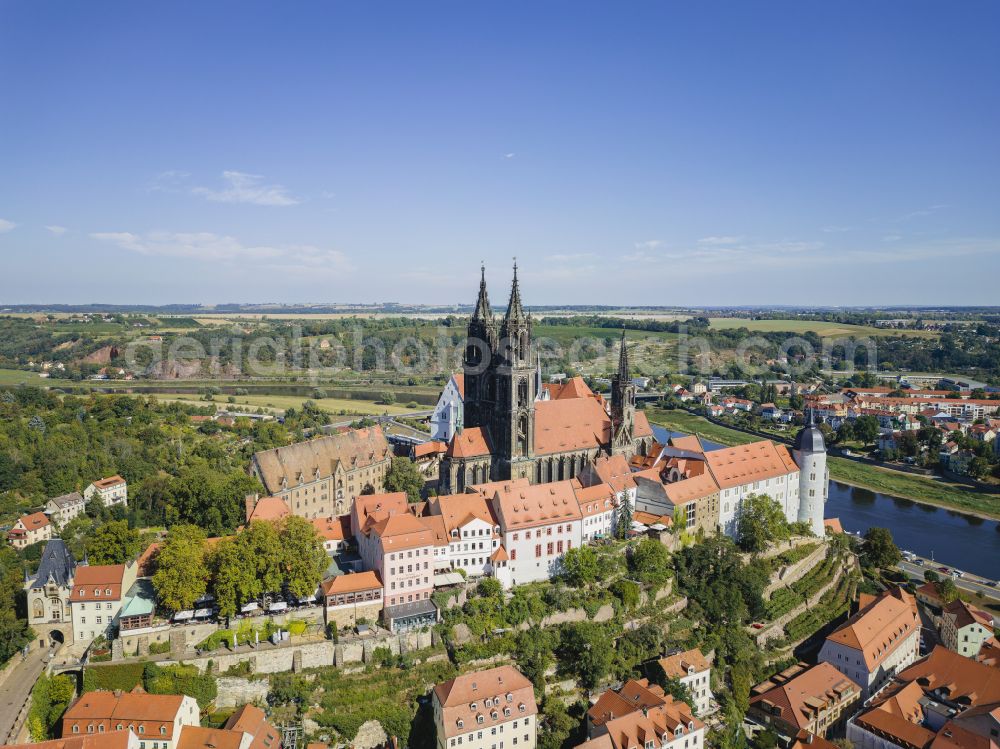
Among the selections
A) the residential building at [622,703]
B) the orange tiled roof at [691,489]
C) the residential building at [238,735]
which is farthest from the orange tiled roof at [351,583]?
the orange tiled roof at [691,489]

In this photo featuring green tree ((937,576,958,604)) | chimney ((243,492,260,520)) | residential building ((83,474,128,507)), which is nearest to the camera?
chimney ((243,492,260,520))

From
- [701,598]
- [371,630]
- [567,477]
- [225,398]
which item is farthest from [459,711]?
[225,398]

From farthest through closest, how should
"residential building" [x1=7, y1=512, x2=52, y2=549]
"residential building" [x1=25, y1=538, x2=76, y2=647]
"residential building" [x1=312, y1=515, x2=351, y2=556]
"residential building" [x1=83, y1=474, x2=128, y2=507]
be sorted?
1. "residential building" [x1=83, y1=474, x2=128, y2=507]
2. "residential building" [x1=7, y1=512, x2=52, y2=549]
3. "residential building" [x1=312, y1=515, x2=351, y2=556]
4. "residential building" [x1=25, y1=538, x2=76, y2=647]

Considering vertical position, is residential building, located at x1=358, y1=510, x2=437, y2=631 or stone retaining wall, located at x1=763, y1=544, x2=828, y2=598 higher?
residential building, located at x1=358, y1=510, x2=437, y2=631

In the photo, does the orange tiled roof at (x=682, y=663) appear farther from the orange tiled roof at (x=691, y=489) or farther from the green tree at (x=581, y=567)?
the orange tiled roof at (x=691, y=489)

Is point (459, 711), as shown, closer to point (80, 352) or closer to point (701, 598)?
point (701, 598)

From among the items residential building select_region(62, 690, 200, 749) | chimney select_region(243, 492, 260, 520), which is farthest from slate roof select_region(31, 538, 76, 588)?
chimney select_region(243, 492, 260, 520)

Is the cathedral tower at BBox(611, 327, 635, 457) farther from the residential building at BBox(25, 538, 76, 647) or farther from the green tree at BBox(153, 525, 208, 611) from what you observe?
the residential building at BBox(25, 538, 76, 647)
